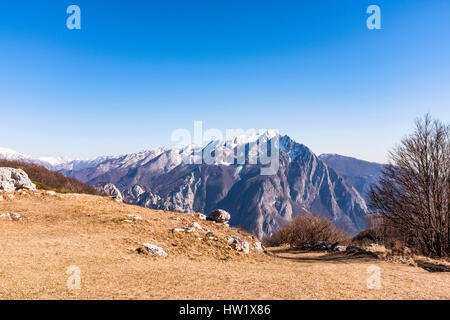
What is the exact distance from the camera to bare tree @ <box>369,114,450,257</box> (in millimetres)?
28938

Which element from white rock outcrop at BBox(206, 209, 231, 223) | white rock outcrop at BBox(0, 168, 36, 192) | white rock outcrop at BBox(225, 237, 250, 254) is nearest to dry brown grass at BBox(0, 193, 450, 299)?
white rock outcrop at BBox(225, 237, 250, 254)

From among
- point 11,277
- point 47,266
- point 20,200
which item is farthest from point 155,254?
point 20,200

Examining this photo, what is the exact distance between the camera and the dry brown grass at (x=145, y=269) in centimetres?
1296

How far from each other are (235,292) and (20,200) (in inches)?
1339

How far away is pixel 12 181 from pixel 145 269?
33.1 meters

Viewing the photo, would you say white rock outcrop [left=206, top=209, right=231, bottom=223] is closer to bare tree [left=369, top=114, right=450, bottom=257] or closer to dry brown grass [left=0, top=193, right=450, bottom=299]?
dry brown grass [left=0, top=193, right=450, bottom=299]

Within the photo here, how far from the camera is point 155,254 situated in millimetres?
21562

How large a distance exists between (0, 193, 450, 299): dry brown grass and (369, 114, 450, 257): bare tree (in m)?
10.4

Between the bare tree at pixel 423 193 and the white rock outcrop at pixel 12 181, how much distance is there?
52504 millimetres

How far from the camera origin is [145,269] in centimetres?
1738

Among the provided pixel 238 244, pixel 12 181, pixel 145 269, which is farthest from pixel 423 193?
pixel 12 181

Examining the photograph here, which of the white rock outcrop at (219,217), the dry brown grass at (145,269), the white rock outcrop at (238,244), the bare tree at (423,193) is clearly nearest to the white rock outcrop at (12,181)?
the dry brown grass at (145,269)
